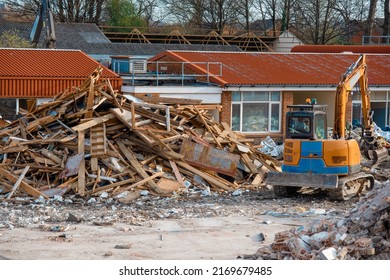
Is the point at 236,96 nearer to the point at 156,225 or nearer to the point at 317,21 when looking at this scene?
the point at 156,225

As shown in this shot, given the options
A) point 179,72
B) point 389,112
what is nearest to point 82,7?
point 179,72

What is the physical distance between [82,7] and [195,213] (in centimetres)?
4603

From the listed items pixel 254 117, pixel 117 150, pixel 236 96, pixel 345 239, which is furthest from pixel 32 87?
pixel 345 239

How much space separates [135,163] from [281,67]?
17334 millimetres

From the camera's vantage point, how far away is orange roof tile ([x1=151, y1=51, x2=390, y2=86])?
36.5 m

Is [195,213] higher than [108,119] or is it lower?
lower

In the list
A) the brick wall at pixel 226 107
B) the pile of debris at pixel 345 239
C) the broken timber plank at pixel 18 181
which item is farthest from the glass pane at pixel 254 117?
the pile of debris at pixel 345 239

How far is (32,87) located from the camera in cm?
3394

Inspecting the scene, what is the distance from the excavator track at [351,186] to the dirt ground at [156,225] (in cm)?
26

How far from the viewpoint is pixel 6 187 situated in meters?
22.5

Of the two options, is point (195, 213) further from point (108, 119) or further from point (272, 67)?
point (272, 67)

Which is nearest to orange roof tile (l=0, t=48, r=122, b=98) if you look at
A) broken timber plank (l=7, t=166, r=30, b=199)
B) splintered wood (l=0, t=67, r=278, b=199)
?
splintered wood (l=0, t=67, r=278, b=199)

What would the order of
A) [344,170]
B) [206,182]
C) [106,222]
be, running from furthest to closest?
[206,182], [344,170], [106,222]

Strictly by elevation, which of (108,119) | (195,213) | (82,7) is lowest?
(195,213)
